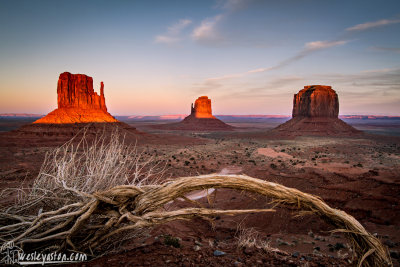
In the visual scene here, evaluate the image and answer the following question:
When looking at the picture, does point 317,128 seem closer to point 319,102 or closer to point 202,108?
point 319,102

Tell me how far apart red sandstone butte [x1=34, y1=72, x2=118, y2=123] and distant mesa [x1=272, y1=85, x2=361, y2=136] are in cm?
4840

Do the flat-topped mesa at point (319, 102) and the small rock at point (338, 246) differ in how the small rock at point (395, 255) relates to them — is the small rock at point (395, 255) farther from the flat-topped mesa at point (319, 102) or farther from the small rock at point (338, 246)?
the flat-topped mesa at point (319, 102)

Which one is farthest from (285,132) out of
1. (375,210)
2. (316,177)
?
(375,210)

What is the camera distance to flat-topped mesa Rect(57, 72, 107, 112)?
42.9 m

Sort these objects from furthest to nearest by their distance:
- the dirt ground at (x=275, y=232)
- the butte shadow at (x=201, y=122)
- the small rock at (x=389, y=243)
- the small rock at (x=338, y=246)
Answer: the butte shadow at (x=201, y=122) < the small rock at (x=338, y=246) < the small rock at (x=389, y=243) < the dirt ground at (x=275, y=232)

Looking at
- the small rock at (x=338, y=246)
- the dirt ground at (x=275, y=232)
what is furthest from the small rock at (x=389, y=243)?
the small rock at (x=338, y=246)

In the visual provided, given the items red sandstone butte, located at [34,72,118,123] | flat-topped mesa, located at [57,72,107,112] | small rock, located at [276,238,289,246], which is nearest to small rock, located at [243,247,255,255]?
small rock, located at [276,238,289,246]

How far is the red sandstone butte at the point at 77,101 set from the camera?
1597 inches

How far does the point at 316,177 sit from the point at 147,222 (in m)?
12.3

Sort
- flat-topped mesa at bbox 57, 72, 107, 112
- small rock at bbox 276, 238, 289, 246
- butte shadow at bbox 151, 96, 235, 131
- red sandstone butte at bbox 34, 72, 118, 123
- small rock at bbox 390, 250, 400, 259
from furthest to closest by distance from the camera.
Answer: butte shadow at bbox 151, 96, 235, 131, flat-topped mesa at bbox 57, 72, 107, 112, red sandstone butte at bbox 34, 72, 118, 123, small rock at bbox 276, 238, 289, 246, small rock at bbox 390, 250, 400, 259

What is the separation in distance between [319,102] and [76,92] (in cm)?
6754

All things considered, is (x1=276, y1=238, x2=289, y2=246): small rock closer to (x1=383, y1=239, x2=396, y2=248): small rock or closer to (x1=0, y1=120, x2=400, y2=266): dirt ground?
(x1=0, y1=120, x2=400, y2=266): dirt ground

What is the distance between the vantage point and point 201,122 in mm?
90750

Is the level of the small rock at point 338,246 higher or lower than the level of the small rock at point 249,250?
lower
